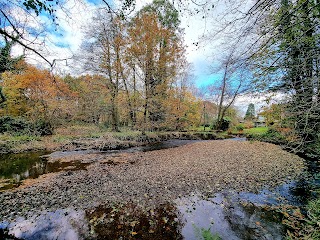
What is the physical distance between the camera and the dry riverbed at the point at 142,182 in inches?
174

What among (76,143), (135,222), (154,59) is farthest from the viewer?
(154,59)

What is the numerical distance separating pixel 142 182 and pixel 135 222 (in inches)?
84.0

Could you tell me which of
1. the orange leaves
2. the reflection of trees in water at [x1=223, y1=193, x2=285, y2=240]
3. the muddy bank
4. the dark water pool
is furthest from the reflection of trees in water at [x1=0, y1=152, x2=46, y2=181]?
the reflection of trees in water at [x1=223, y1=193, x2=285, y2=240]

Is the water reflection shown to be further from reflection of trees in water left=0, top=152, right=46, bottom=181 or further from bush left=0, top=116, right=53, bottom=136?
bush left=0, top=116, right=53, bottom=136

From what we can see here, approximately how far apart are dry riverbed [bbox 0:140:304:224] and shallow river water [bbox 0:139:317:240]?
0.34 meters

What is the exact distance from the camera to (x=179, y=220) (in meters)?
3.62

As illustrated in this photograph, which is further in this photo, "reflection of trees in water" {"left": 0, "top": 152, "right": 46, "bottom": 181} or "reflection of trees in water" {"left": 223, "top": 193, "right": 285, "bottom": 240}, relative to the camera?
"reflection of trees in water" {"left": 0, "top": 152, "right": 46, "bottom": 181}

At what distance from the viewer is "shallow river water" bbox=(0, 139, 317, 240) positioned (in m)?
3.17

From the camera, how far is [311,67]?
3232mm

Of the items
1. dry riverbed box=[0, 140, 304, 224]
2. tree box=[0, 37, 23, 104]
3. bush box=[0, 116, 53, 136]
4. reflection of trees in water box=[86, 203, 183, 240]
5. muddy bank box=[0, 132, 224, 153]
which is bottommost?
reflection of trees in water box=[86, 203, 183, 240]

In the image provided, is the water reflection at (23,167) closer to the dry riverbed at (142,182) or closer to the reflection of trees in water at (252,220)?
the dry riverbed at (142,182)

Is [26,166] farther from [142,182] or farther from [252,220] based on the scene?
[252,220]

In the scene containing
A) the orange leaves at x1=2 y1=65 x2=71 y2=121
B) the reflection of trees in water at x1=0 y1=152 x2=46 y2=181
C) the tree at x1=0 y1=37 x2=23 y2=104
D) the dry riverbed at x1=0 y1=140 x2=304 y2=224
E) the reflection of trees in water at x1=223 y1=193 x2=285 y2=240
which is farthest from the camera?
the orange leaves at x1=2 y1=65 x2=71 y2=121

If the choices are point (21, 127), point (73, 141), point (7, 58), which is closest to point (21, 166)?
point (73, 141)
